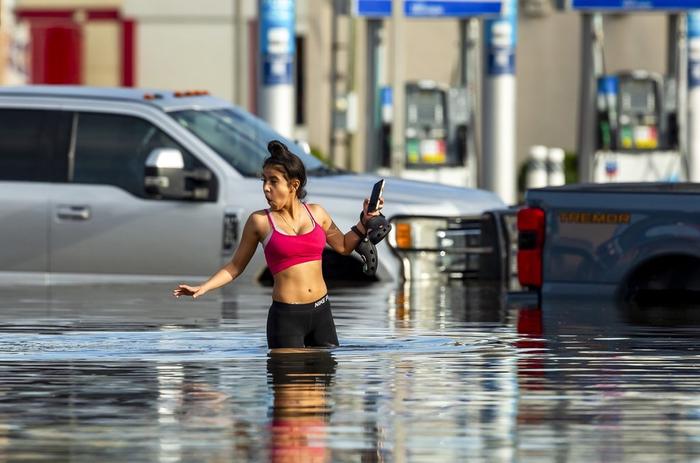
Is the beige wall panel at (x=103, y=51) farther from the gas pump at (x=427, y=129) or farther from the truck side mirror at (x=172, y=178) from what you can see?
the truck side mirror at (x=172, y=178)

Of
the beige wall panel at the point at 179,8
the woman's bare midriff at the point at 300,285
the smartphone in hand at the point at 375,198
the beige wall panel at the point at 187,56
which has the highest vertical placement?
the beige wall panel at the point at 179,8

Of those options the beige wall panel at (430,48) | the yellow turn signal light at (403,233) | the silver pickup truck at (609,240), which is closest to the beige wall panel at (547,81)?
the beige wall panel at (430,48)

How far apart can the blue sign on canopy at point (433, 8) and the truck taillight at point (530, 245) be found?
14.4 meters

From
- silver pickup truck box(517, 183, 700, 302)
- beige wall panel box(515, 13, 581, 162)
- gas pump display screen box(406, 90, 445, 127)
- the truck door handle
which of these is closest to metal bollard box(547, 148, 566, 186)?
gas pump display screen box(406, 90, 445, 127)

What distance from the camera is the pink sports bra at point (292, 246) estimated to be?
11617 millimetres

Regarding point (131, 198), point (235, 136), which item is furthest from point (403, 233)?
point (131, 198)

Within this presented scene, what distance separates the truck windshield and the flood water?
1.13m

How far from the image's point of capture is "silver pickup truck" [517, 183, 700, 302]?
14.3 meters

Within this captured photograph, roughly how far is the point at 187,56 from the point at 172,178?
25.6 metres

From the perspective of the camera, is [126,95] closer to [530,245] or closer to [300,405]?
[530,245]

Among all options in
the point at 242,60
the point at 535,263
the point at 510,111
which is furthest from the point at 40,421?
the point at 242,60

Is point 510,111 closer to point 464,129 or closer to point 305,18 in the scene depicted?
point 464,129

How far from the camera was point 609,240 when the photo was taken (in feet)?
47.5

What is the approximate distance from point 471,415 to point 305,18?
104 feet
